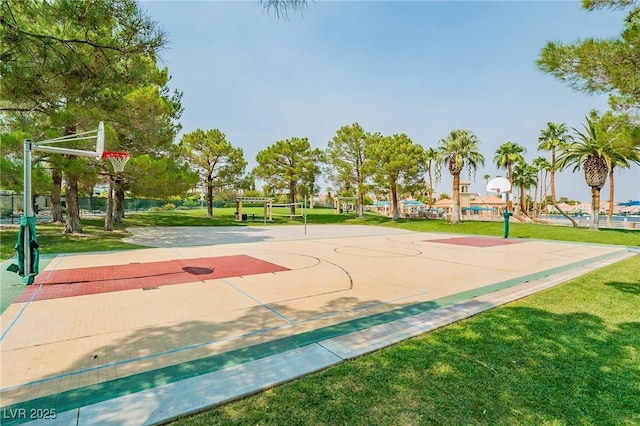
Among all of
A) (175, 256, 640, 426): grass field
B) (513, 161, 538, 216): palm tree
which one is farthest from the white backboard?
(513, 161, 538, 216): palm tree

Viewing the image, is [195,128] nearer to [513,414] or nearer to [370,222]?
[370,222]

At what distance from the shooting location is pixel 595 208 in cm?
1920

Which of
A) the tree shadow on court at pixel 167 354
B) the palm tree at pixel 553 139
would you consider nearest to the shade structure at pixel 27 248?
the tree shadow on court at pixel 167 354

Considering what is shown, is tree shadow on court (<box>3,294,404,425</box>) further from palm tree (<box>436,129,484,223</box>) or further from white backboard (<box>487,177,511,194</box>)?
palm tree (<box>436,129,484,223</box>)

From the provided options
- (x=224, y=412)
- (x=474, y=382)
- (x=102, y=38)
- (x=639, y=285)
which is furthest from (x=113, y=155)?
(x=639, y=285)

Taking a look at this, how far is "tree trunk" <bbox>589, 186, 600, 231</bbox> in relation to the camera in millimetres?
19000

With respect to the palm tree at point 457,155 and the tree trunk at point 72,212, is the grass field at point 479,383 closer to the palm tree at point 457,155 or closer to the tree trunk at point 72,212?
the tree trunk at point 72,212

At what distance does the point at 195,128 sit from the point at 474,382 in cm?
2968

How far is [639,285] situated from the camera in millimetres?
6105

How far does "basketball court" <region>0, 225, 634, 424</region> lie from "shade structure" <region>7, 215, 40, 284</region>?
0.42m

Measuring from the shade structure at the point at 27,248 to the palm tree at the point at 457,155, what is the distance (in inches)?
904

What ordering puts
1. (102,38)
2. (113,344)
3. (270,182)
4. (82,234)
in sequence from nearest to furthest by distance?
(113,344), (102,38), (82,234), (270,182)

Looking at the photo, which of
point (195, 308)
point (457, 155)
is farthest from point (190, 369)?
point (457, 155)

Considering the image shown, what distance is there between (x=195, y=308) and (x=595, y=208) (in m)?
23.7
